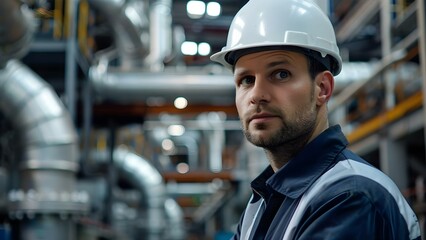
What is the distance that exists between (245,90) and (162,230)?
12555 millimetres

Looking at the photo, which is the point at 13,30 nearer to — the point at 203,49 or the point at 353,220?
the point at 353,220

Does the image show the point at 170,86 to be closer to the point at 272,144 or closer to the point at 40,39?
the point at 40,39

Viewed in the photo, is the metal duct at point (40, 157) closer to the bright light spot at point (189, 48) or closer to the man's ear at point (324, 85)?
the man's ear at point (324, 85)

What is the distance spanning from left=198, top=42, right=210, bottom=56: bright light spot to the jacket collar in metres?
12.6

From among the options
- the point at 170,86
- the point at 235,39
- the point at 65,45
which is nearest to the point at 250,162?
→ the point at 170,86

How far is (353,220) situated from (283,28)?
1.66 ft

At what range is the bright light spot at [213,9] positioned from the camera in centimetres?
1170

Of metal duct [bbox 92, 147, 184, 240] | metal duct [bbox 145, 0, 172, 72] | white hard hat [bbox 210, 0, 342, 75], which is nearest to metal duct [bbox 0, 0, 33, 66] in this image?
white hard hat [bbox 210, 0, 342, 75]

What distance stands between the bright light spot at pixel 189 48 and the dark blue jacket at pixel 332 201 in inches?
505

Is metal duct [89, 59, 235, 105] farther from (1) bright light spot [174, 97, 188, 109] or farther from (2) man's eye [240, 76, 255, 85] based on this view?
(2) man's eye [240, 76, 255, 85]

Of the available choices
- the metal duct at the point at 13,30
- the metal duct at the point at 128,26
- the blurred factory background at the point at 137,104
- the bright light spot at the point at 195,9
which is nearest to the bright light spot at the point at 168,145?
the blurred factory background at the point at 137,104

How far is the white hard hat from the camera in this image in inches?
59.6

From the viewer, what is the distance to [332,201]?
1290 millimetres

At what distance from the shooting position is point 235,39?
5.30ft
